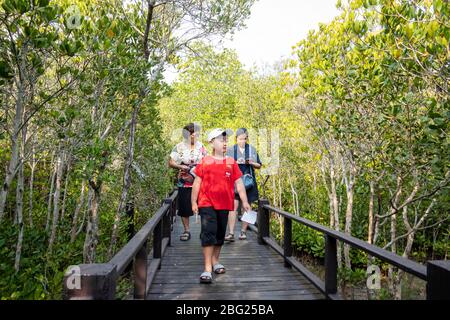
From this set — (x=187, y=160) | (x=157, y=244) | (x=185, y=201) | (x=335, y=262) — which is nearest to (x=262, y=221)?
(x=185, y=201)

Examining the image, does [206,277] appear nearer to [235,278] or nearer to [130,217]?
[235,278]

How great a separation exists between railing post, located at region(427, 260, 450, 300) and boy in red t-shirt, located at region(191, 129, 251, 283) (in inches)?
85.7

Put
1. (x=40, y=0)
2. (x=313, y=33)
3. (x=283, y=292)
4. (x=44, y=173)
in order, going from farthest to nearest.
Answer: (x=44, y=173) → (x=313, y=33) → (x=283, y=292) → (x=40, y=0)

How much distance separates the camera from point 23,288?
4504mm

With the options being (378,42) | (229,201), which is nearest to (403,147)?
(378,42)

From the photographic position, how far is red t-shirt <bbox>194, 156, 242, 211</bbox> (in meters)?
3.74

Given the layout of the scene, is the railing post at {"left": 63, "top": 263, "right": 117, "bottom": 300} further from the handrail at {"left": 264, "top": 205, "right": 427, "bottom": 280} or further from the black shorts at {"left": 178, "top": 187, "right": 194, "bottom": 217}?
the black shorts at {"left": 178, "top": 187, "right": 194, "bottom": 217}

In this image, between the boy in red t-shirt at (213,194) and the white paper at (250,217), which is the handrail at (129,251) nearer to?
the boy in red t-shirt at (213,194)

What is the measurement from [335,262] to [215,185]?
4.76ft

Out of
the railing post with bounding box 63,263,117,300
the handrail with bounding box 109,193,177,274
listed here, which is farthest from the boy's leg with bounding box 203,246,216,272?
the railing post with bounding box 63,263,117,300

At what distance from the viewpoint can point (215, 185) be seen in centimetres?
375

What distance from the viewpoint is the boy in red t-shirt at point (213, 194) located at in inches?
147

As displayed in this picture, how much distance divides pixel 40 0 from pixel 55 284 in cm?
374
